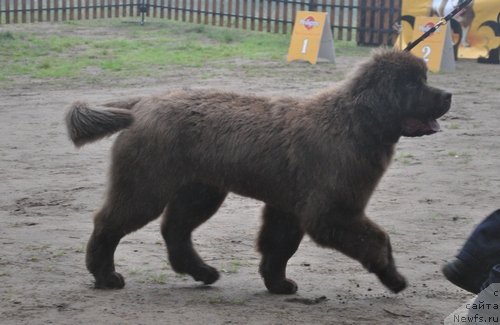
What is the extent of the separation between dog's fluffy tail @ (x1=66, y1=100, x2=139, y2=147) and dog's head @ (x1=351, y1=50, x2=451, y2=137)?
1.57 m

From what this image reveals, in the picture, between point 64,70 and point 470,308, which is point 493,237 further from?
point 64,70

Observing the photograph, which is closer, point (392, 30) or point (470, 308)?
point (470, 308)

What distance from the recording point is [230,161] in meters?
6.36

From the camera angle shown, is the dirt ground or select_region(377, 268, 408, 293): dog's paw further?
select_region(377, 268, 408, 293): dog's paw

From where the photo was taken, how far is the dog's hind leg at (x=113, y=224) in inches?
251

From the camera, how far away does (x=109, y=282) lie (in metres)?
6.50

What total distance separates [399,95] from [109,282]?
2291 mm

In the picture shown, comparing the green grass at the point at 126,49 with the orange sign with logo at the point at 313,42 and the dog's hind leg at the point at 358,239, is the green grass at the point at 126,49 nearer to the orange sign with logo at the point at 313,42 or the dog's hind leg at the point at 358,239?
the orange sign with logo at the point at 313,42

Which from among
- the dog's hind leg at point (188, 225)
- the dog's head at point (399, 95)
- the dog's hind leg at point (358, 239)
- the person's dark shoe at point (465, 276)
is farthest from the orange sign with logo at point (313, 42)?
the person's dark shoe at point (465, 276)

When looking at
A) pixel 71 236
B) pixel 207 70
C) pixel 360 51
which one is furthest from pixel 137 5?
pixel 71 236

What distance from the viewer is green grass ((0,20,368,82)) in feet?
56.5

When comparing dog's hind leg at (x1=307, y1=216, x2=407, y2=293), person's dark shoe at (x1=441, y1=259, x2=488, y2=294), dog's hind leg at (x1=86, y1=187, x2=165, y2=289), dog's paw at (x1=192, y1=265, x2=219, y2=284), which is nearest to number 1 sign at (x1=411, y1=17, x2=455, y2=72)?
dog's paw at (x1=192, y1=265, x2=219, y2=284)

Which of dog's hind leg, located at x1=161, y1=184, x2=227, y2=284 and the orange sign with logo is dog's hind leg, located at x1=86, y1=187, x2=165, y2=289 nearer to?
dog's hind leg, located at x1=161, y1=184, x2=227, y2=284

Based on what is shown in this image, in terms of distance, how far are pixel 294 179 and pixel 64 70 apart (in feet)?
37.7
